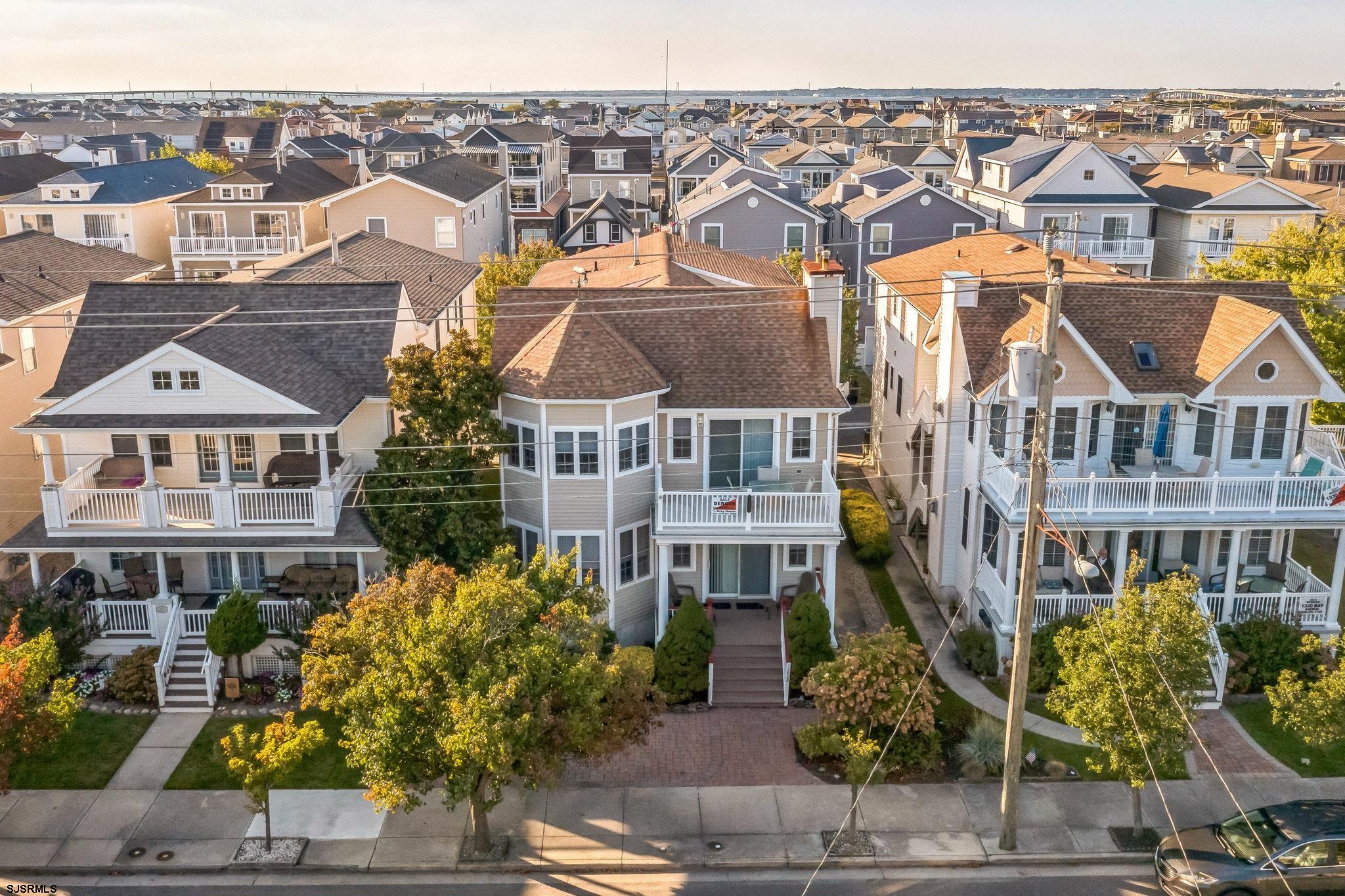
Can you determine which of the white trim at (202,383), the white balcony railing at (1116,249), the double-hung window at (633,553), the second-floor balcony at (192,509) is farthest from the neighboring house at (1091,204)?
the second-floor balcony at (192,509)

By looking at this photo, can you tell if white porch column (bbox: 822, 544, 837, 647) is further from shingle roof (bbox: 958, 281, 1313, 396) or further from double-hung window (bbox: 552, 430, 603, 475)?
double-hung window (bbox: 552, 430, 603, 475)

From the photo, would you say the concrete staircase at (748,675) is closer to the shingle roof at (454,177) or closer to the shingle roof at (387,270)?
the shingle roof at (387,270)

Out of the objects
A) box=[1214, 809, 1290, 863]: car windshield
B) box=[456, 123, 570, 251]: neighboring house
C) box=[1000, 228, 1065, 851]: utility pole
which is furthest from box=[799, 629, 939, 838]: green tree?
box=[456, 123, 570, 251]: neighboring house

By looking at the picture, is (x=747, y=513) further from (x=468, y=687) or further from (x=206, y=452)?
(x=206, y=452)

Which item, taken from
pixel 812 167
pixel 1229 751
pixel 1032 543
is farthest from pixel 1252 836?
pixel 812 167

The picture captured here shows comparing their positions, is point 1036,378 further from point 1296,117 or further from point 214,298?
point 1296,117
